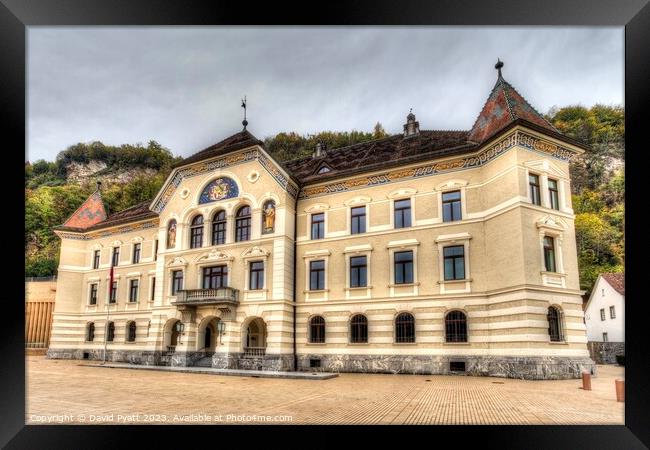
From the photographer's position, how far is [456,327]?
622 inches

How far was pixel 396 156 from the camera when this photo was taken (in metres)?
18.5

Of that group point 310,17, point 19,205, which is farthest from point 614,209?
point 19,205

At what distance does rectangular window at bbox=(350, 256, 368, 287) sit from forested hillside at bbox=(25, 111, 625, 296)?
21.0ft

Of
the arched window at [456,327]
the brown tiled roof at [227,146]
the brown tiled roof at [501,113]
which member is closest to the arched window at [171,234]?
the brown tiled roof at [227,146]

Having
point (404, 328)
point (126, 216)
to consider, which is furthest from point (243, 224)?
point (126, 216)

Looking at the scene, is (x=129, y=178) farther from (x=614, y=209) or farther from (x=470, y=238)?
(x=614, y=209)

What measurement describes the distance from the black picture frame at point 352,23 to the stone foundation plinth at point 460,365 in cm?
709

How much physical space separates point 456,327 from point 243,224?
9541mm

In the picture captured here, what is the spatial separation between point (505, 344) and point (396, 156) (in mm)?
8041

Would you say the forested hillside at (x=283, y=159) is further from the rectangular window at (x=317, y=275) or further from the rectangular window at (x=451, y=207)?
the rectangular window at (x=317, y=275)

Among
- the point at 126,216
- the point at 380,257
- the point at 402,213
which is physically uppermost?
the point at 126,216

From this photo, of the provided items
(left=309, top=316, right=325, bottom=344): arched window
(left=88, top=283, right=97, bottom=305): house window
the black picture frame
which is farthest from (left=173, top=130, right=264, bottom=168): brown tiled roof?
the black picture frame

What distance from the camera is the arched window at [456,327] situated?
15.7m

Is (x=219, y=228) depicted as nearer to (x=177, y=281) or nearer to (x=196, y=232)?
(x=196, y=232)
